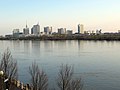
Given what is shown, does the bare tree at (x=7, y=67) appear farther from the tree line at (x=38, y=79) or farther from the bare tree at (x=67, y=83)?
the bare tree at (x=67, y=83)

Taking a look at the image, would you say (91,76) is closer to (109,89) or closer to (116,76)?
(116,76)

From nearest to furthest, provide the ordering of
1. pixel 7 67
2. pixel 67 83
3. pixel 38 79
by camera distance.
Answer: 1. pixel 67 83
2. pixel 38 79
3. pixel 7 67

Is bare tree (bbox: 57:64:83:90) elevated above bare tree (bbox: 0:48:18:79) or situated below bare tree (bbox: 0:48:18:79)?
below

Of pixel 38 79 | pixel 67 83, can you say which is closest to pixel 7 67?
pixel 38 79

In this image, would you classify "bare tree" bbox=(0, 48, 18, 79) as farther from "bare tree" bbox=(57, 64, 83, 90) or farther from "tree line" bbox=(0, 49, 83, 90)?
"bare tree" bbox=(57, 64, 83, 90)

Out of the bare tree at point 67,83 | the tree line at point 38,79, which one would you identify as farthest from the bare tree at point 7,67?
the bare tree at point 67,83

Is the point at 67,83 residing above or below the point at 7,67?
below

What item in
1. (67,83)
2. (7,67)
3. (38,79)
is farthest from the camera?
(7,67)

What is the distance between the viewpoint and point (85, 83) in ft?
67.3

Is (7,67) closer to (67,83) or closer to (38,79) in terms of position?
(38,79)

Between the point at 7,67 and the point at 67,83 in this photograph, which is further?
the point at 7,67

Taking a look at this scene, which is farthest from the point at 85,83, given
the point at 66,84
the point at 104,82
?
the point at 66,84

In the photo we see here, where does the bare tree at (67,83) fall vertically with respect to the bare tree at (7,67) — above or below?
below

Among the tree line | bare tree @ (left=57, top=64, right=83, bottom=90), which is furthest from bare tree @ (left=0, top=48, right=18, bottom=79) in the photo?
bare tree @ (left=57, top=64, right=83, bottom=90)
